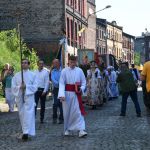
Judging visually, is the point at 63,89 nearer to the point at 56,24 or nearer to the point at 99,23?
the point at 56,24

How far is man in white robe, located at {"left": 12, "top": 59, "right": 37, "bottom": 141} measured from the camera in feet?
41.6

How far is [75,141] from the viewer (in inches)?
474

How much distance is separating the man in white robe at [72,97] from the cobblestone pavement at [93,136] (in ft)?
1.08

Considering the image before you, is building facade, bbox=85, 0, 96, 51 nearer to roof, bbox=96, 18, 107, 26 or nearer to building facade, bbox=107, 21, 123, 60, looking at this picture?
roof, bbox=96, 18, 107, 26

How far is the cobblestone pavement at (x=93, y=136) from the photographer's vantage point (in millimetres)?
11148

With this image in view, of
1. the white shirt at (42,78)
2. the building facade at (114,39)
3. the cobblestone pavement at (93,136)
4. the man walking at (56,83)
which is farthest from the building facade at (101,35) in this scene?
the cobblestone pavement at (93,136)

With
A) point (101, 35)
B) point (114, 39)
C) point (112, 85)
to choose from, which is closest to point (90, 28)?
point (101, 35)

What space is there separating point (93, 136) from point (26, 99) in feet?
5.58

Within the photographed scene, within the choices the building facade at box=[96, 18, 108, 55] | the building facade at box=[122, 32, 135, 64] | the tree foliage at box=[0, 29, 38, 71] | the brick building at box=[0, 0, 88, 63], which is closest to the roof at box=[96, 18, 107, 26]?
the building facade at box=[96, 18, 108, 55]

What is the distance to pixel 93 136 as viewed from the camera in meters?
12.7

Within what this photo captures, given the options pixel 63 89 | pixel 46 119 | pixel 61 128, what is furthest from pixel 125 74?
pixel 63 89

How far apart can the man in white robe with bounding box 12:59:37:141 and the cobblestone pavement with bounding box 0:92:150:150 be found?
0.29 meters

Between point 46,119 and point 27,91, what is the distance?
16.5 feet

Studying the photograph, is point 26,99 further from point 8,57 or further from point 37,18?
point 37,18
